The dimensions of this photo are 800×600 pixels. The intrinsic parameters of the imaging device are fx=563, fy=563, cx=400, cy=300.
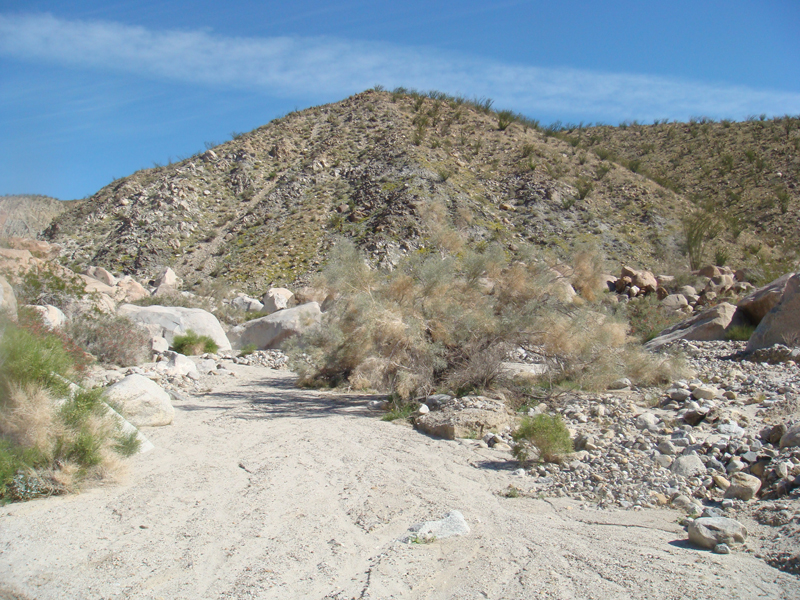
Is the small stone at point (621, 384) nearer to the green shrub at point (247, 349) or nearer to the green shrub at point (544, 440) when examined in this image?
the green shrub at point (544, 440)

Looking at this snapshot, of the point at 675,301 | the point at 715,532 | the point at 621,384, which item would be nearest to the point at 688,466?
the point at 715,532

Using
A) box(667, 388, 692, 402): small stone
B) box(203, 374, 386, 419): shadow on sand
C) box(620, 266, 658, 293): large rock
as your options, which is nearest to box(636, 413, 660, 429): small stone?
box(667, 388, 692, 402): small stone

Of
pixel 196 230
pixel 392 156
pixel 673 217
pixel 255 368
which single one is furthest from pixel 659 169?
pixel 255 368

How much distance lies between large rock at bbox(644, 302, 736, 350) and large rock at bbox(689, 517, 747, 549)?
10.0 m

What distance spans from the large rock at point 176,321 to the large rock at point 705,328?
1206 cm

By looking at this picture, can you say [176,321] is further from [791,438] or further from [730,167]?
[730,167]

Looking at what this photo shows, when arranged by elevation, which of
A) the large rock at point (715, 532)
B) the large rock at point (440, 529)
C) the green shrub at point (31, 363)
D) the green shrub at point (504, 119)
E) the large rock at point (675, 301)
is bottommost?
the large rock at point (440, 529)

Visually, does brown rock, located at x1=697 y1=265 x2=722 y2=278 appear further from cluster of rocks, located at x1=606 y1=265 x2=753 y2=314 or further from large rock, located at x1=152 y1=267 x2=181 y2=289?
large rock, located at x1=152 y1=267 x2=181 y2=289

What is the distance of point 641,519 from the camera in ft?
15.7

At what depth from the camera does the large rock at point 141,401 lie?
7953 millimetres

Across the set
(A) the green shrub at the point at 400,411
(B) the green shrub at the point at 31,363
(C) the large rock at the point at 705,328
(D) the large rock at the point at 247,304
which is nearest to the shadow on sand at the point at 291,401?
(A) the green shrub at the point at 400,411

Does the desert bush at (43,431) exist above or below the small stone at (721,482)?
above

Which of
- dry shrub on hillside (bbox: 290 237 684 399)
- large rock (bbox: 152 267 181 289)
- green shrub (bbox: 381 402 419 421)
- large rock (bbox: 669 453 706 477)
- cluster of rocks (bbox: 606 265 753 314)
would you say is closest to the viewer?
large rock (bbox: 669 453 706 477)

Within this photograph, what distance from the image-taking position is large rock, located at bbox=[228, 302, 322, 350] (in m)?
17.0
